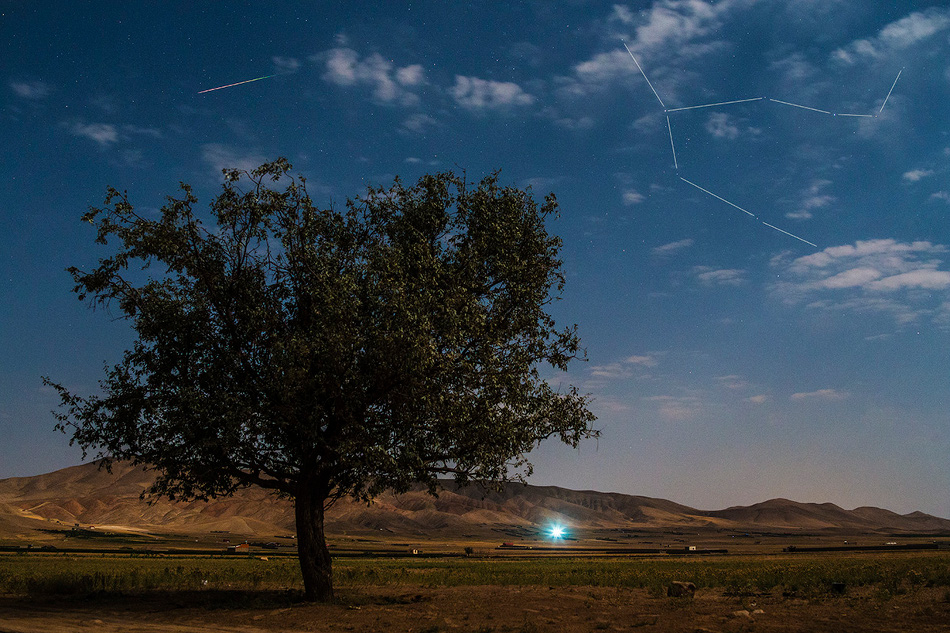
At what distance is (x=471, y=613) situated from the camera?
26484 millimetres

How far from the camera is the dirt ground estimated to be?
22641 mm

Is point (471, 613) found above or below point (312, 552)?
below

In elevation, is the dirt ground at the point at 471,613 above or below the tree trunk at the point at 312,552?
below

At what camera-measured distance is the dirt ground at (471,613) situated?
22641 millimetres

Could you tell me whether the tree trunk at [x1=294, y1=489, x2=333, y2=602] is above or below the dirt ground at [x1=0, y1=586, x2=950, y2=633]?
above

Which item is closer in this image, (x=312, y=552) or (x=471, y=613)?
(x=471, y=613)

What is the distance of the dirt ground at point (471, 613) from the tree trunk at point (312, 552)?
0.83 metres

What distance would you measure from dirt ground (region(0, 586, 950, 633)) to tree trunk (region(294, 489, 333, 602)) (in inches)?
32.6

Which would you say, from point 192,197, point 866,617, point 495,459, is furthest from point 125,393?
point 866,617

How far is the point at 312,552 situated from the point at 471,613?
7414mm

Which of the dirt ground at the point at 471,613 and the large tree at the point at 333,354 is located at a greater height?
the large tree at the point at 333,354

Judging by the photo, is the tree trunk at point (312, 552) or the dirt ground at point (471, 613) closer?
the dirt ground at point (471, 613)

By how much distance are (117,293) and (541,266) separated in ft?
60.8

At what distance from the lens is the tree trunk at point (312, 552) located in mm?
28766
